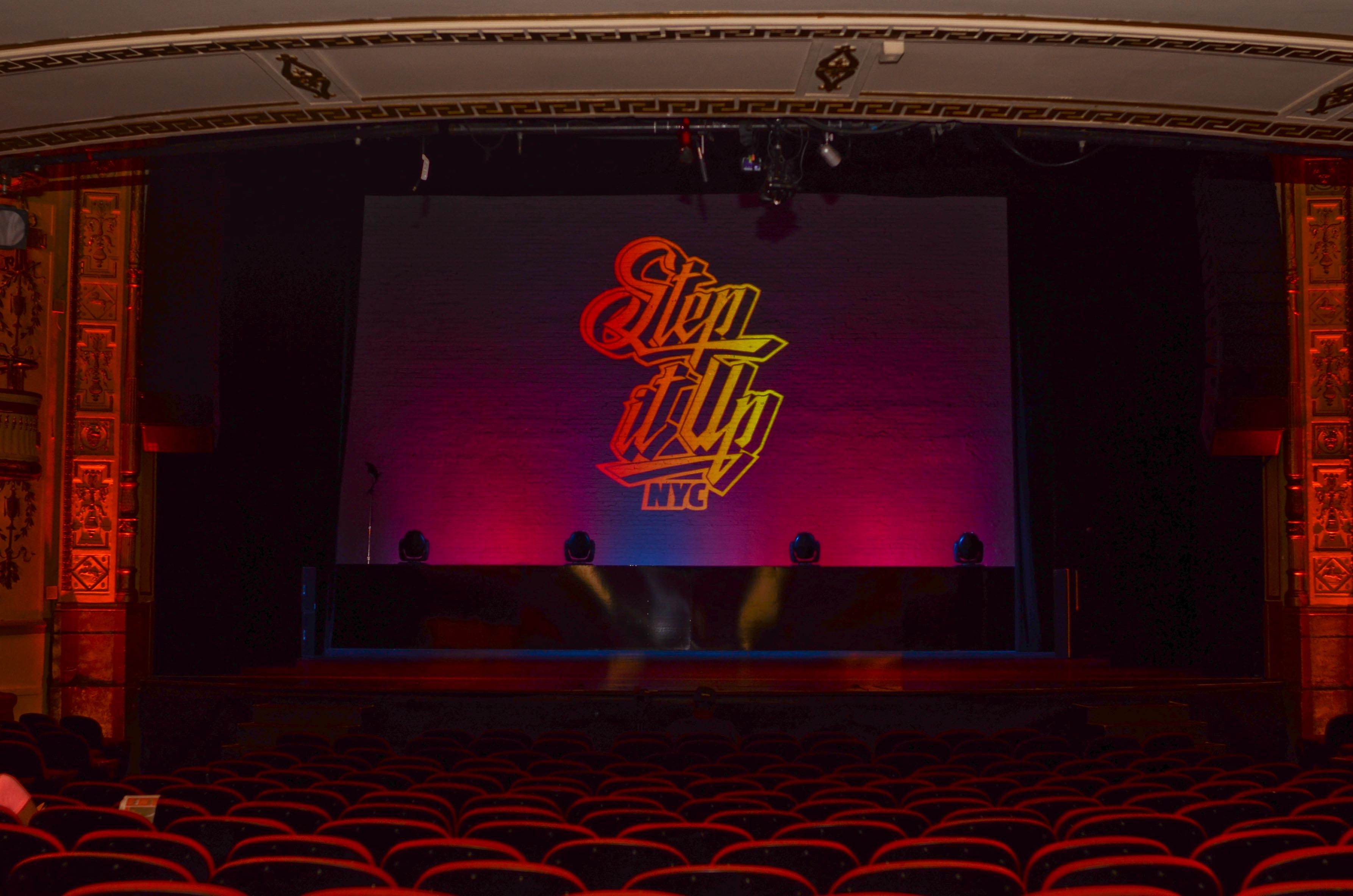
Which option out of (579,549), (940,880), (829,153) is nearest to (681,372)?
(579,549)

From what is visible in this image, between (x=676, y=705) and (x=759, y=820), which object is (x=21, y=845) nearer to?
(x=759, y=820)

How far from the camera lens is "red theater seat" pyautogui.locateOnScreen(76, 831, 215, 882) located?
3246mm

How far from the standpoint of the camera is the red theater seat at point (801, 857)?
3.28 m

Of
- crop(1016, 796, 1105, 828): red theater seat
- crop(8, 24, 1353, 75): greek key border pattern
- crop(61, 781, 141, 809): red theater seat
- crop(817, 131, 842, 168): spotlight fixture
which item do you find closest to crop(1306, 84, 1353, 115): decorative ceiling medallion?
crop(8, 24, 1353, 75): greek key border pattern

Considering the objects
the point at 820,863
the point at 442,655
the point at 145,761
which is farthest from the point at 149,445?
the point at 820,863

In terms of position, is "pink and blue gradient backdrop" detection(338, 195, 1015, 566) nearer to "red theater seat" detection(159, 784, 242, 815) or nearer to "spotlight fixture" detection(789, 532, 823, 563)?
"spotlight fixture" detection(789, 532, 823, 563)

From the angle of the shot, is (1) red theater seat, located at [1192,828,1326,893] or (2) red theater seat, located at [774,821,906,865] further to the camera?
(2) red theater seat, located at [774,821,906,865]

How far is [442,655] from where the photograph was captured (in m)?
12.6

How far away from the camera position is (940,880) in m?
3.03

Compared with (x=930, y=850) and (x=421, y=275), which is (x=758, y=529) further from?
(x=930, y=850)

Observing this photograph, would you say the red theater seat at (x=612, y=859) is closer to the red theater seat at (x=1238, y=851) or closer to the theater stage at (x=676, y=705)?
the red theater seat at (x=1238, y=851)

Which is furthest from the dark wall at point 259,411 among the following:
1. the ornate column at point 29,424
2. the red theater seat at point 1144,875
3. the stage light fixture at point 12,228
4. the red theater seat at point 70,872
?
the red theater seat at point 1144,875

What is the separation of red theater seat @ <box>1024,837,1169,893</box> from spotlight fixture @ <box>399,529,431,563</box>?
1043 cm

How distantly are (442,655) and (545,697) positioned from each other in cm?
350
